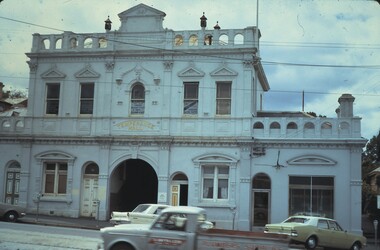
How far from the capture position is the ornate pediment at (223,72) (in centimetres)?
2973

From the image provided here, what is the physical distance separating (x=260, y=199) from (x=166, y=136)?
254 inches

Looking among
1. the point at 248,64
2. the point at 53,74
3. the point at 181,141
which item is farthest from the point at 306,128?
the point at 53,74

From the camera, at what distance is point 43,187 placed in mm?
31859

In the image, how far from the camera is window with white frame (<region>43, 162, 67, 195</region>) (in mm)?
31672

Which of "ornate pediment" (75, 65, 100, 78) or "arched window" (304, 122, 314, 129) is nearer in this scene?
"arched window" (304, 122, 314, 129)

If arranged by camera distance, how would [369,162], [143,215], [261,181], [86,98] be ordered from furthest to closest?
1. [369,162]
2. [86,98]
3. [261,181]
4. [143,215]

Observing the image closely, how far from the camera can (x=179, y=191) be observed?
30016 mm

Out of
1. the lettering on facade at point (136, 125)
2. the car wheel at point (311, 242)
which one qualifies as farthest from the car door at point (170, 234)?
the lettering on facade at point (136, 125)

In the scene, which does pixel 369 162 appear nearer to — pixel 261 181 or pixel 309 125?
pixel 309 125

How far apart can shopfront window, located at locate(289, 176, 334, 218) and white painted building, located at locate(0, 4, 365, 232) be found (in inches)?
2.2

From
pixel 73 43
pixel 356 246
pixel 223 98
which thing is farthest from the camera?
pixel 73 43

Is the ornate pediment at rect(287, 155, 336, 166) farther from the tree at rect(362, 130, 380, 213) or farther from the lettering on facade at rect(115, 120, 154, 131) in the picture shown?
the tree at rect(362, 130, 380, 213)

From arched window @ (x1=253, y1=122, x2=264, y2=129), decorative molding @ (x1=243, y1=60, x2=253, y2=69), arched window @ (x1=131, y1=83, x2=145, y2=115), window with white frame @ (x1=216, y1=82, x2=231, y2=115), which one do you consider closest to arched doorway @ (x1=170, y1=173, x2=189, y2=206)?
window with white frame @ (x1=216, y1=82, x2=231, y2=115)

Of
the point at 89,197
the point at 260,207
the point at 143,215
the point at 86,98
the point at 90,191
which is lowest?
the point at 143,215
